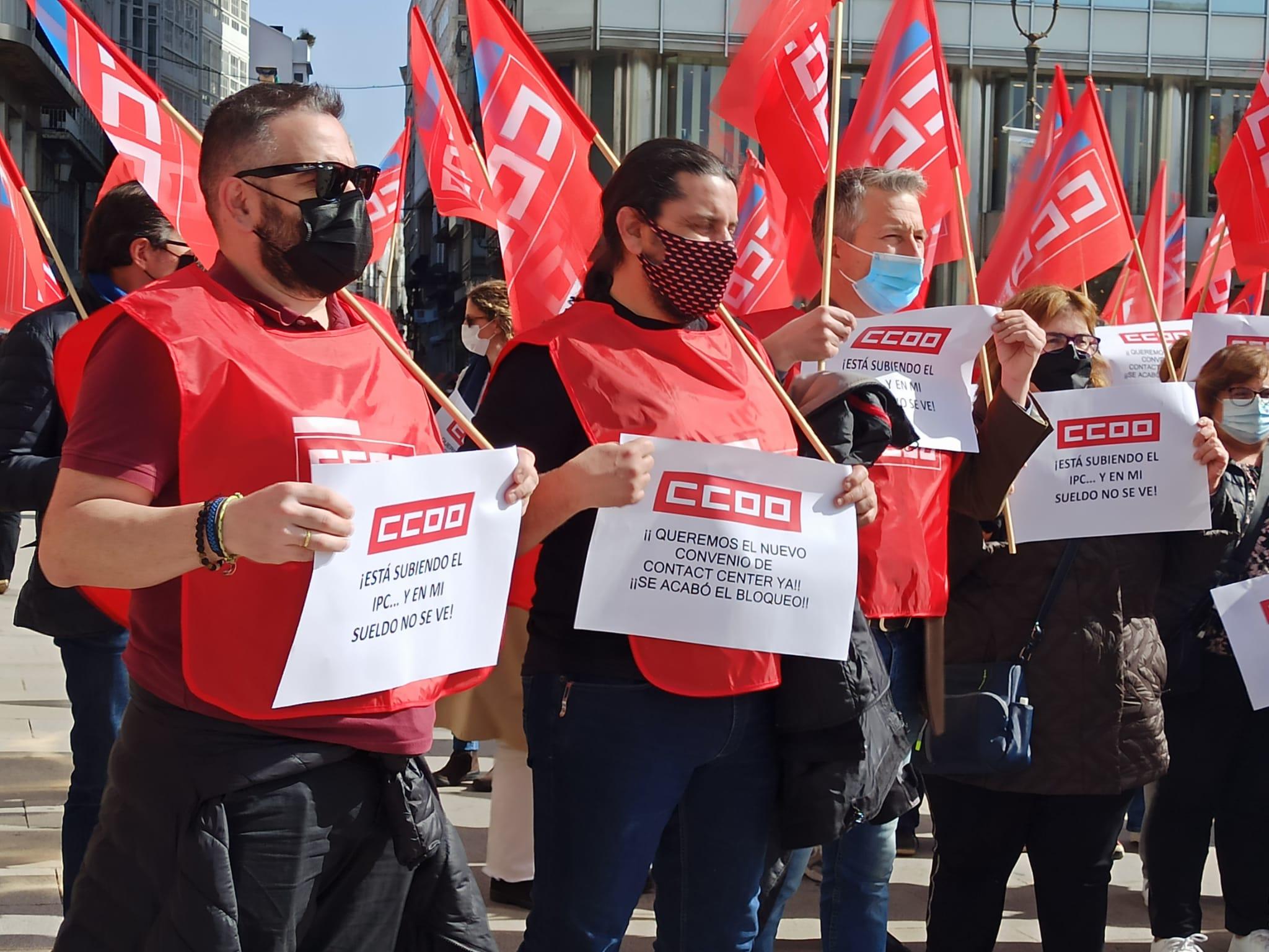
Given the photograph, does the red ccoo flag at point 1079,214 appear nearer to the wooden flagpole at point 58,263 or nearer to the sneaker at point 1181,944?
the sneaker at point 1181,944

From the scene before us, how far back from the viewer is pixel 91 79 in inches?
163

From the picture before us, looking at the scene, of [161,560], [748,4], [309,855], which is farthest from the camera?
[748,4]

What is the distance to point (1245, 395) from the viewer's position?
15.6 feet

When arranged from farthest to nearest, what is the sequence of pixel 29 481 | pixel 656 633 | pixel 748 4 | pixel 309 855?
pixel 748 4
pixel 29 481
pixel 656 633
pixel 309 855

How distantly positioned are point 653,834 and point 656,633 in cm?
39

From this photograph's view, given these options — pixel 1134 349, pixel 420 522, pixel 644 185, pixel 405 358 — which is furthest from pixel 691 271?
pixel 1134 349

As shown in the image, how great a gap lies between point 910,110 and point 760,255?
4.40 meters

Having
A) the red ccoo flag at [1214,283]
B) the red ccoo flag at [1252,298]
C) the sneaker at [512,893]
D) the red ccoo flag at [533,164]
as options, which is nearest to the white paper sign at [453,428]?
the red ccoo flag at [533,164]

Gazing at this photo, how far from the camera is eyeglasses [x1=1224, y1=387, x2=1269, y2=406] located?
15.6 feet

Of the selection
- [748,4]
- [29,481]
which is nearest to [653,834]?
[29,481]

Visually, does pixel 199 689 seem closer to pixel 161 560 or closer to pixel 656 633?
pixel 161 560

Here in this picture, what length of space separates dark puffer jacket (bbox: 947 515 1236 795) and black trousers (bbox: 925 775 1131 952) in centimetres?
10

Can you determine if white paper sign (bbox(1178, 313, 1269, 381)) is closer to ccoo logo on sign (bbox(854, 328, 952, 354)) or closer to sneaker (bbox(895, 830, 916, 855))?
sneaker (bbox(895, 830, 916, 855))

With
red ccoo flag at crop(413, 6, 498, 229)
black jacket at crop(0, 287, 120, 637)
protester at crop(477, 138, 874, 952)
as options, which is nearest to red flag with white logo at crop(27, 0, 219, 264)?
black jacket at crop(0, 287, 120, 637)
